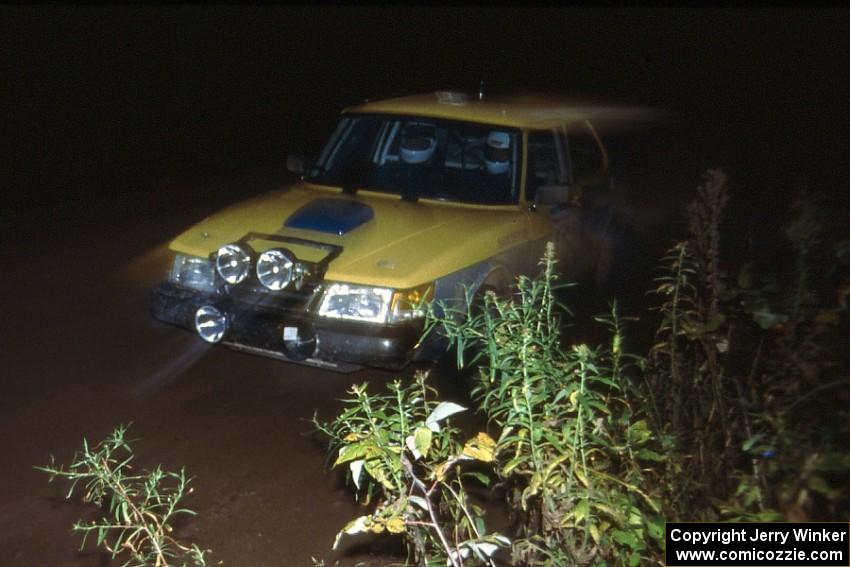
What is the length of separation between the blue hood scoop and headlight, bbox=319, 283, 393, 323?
456 mm

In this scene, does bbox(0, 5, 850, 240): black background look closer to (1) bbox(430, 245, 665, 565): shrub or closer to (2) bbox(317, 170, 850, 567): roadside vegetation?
(2) bbox(317, 170, 850, 567): roadside vegetation

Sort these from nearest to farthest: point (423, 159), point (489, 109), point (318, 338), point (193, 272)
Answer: point (318, 338) < point (193, 272) < point (423, 159) < point (489, 109)

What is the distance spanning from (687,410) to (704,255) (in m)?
0.60

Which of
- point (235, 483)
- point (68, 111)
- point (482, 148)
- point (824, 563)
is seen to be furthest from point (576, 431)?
point (68, 111)

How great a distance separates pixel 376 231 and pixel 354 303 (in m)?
0.56

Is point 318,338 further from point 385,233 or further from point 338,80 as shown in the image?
point 338,80

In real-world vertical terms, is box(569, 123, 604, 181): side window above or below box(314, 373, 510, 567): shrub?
above

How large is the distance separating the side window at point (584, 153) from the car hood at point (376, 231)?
3.98 feet

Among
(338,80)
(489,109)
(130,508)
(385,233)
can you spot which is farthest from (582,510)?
(338,80)


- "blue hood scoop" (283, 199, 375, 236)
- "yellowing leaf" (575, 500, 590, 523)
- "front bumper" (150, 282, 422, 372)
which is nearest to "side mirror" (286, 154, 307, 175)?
"blue hood scoop" (283, 199, 375, 236)

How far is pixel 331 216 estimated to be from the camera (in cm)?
560

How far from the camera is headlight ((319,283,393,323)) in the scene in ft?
16.6

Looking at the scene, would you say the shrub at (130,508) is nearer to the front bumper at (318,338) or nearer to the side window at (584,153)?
the front bumper at (318,338)

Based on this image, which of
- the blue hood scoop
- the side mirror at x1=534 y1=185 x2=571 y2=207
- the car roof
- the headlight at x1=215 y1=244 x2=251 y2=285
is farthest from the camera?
the car roof
